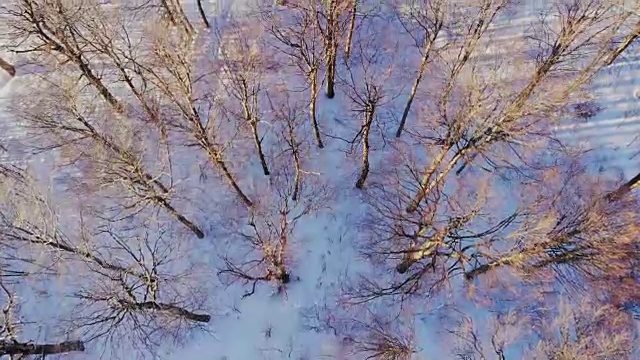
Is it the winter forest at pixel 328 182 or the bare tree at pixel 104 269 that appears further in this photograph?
the bare tree at pixel 104 269

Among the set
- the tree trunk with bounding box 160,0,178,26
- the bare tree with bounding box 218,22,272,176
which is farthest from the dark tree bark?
the tree trunk with bounding box 160,0,178,26

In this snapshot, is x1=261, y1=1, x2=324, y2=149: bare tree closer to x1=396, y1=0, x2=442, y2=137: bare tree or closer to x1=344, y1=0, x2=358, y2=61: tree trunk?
x1=344, y1=0, x2=358, y2=61: tree trunk

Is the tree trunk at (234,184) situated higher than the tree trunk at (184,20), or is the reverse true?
the tree trunk at (184,20)

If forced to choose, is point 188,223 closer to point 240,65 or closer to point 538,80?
point 240,65

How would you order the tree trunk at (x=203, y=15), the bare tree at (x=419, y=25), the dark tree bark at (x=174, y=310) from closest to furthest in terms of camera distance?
the dark tree bark at (x=174, y=310) → the bare tree at (x=419, y=25) → the tree trunk at (x=203, y=15)

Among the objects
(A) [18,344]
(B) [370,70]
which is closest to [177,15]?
(B) [370,70]

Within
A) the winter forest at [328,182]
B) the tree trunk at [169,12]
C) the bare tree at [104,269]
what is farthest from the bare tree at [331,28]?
the bare tree at [104,269]

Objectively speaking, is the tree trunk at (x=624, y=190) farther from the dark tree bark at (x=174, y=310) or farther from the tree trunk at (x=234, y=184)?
the dark tree bark at (x=174, y=310)
